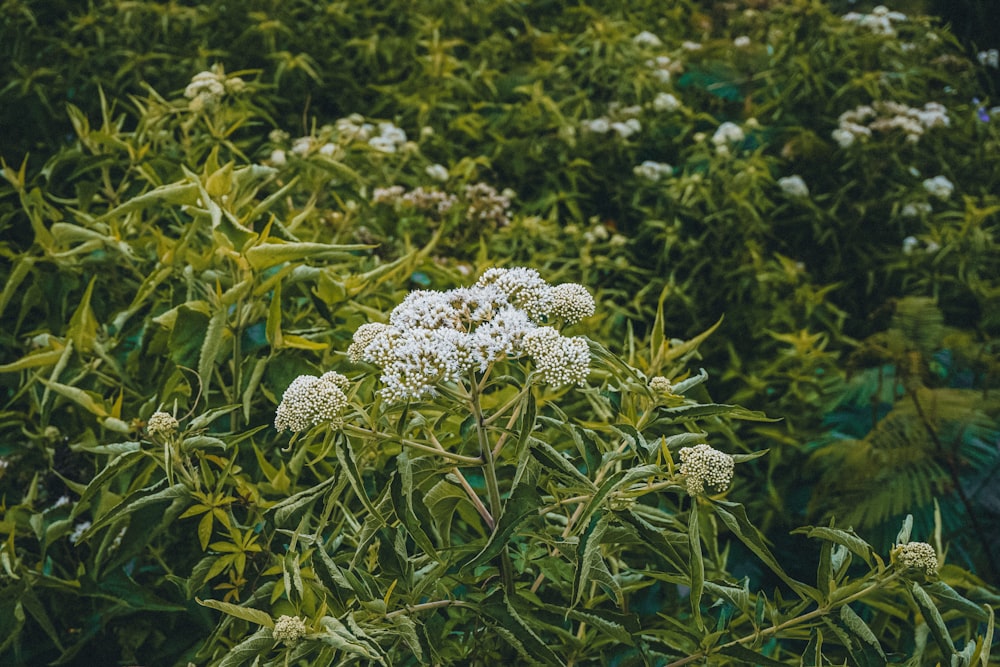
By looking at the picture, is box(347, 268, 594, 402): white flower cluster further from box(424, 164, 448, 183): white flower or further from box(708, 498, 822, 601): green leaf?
box(424, 164, 448, 183): white flower

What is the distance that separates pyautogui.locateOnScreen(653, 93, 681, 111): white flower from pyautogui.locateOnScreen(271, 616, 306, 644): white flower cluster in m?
3.23

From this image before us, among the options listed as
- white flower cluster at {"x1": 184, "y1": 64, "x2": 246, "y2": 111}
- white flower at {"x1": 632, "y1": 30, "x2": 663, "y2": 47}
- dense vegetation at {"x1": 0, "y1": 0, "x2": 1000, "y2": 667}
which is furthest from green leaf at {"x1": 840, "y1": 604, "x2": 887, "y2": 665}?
white flower at {"x1": 632, "y1": 30, "x2": 663, "y2": 47}

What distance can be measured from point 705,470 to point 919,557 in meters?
0.32

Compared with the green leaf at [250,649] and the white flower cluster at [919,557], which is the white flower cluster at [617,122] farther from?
the green leaf at [250,649]

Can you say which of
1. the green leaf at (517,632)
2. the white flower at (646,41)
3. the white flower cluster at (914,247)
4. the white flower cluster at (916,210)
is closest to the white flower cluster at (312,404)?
the green leaf at (517,632)

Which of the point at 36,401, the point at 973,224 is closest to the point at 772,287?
the point at 973,224

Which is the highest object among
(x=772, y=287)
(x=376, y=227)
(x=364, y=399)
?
(x=364, y=399)

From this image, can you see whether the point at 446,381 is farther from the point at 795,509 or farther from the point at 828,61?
the point at 828,61

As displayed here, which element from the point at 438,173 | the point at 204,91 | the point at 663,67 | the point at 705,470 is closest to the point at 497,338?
the point at 705,470

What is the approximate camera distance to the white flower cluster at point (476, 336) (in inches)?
40.6

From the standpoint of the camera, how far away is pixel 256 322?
1.59m

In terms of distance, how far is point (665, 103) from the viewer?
377cm

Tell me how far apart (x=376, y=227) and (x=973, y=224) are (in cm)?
237

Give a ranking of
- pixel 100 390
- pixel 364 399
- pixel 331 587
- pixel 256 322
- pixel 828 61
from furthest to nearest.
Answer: pixel 828 61 → pixel 100 390 → pixel 256 322 → pixel 364 399 → pixel 331 587
